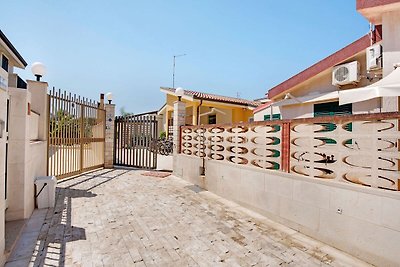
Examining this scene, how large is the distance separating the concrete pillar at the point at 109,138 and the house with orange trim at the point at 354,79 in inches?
257

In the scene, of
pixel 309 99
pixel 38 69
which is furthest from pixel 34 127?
Answer: pixel 309 99

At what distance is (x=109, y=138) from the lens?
34.5ft

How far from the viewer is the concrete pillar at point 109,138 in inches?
411

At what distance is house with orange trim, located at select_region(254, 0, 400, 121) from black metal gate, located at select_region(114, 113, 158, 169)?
4826mm

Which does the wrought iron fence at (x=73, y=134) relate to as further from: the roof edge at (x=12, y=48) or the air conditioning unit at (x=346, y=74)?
the air conditioning unit at (x=346, y=74)

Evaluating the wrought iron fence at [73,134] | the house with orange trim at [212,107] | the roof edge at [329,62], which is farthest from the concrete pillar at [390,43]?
the house with orange trim at [212,107]

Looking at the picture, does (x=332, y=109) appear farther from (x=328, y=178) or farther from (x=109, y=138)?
(x=109, y=138)

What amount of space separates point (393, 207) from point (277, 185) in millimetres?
1821

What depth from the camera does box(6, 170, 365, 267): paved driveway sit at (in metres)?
3.00

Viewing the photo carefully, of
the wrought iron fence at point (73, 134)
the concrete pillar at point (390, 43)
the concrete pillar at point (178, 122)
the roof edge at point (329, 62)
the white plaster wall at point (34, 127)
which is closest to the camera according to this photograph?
the concrete pillar at point (390, 43)

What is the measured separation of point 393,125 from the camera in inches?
114

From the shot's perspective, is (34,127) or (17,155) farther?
(34,127)

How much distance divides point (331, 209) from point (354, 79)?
4630mm

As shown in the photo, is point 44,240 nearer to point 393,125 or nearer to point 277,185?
point 277,185
